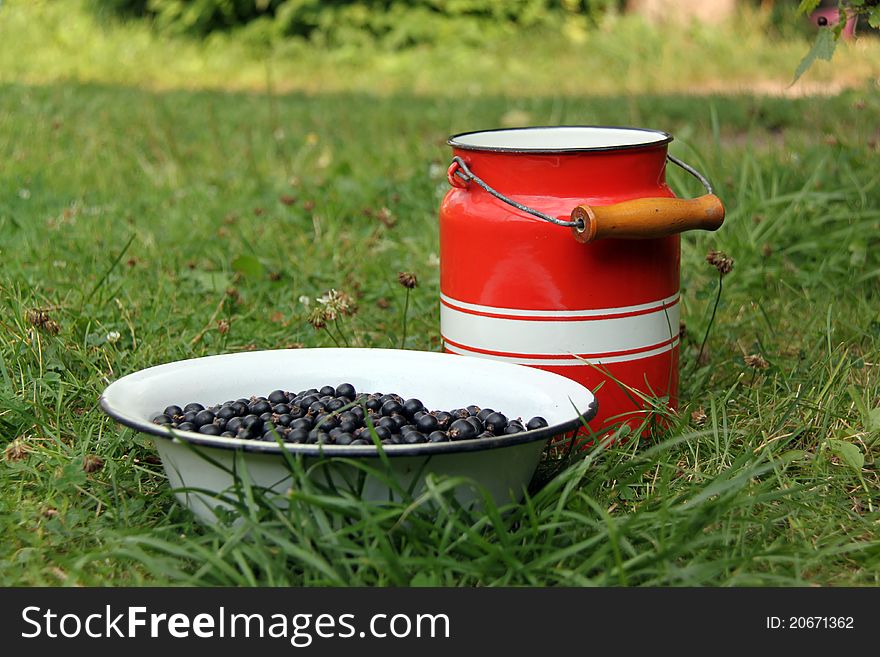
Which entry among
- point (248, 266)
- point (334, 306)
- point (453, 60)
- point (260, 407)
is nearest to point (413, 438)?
point (260, 407)

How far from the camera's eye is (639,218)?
78.1 inches

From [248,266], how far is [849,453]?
1693 millimetres

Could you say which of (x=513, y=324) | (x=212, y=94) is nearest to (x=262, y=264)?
(x=513, y=324)

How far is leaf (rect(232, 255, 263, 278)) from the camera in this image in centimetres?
300

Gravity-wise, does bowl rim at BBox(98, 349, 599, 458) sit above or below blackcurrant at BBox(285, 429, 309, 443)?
above

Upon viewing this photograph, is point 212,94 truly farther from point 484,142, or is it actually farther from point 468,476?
point 468,476

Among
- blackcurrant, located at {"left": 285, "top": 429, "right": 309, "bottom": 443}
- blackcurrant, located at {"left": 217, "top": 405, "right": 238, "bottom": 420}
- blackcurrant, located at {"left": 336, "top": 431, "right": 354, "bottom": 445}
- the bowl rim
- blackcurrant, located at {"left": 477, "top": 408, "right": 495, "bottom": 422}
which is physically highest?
the bowl rim

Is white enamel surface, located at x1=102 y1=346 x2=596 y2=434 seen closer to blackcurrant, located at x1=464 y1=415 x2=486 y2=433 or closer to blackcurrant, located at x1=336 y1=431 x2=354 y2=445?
blackcurrant, located at x1=464 y1=415 x2=486 y2=433

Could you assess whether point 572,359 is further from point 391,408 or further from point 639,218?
point 391,408

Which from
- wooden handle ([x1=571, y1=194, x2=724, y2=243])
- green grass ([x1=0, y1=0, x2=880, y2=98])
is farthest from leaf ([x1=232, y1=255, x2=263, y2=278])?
green grass ([x1=0, y1=0, x2=880, y2=98])

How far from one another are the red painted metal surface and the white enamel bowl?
0.45 ft

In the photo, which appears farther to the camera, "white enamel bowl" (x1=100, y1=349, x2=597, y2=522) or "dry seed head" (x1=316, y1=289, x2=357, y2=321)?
"dry seed head" (x1=316, y1=289, x2=357, y2=321)
